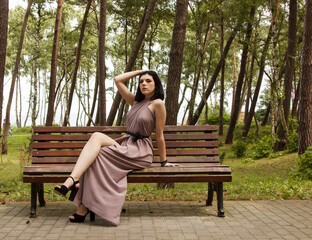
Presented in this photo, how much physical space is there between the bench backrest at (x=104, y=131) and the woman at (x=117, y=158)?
358 mm

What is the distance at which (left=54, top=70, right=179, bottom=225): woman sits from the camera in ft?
15.6

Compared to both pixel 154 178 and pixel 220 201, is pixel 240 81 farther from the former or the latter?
pixel 154 178

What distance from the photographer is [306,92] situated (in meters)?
10.8

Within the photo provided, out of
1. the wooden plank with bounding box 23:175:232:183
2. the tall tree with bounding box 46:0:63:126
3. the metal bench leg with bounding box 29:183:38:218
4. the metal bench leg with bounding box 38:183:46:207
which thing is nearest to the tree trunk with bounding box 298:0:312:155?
the wooden plank with bounding box 23:175:232:183

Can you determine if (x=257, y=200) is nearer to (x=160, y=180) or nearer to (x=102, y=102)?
(x=160, y=180)

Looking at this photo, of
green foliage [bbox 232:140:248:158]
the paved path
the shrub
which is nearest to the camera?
the paved path

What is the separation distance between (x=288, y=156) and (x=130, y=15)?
14.9 metres

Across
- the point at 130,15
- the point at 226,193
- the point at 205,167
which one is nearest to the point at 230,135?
the point at 130,15

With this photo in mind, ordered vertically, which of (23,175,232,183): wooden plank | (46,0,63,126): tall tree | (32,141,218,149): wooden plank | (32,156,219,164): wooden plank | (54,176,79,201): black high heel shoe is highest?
(46,0,63,126): tall tree

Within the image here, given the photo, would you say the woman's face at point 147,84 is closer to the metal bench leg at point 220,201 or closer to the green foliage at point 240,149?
the metal bench leg at point 220,201

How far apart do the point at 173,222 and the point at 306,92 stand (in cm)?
724

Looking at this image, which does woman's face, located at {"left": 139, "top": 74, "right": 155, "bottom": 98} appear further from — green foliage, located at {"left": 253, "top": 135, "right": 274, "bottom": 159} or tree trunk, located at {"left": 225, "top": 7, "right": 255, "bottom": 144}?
tree trunk, located at {"left": 225, "top": 7, "right": 255, "bottom": 144}

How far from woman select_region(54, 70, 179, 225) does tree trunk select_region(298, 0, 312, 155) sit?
6173mm

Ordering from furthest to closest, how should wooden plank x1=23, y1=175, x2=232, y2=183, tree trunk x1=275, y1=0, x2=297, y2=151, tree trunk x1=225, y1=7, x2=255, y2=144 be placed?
1. tree trunk x1=225, y1=7, x2=255, y2=144
2. tree trunk x1=275, y1=0, x2=297, y2=151
3. wooden plank x1=23, y1=175, x2=232, y2=183
